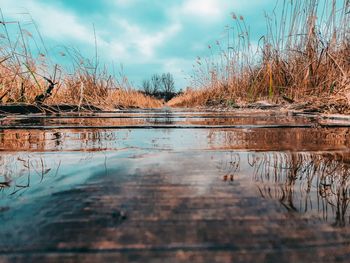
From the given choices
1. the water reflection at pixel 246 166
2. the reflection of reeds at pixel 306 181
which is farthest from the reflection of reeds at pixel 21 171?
the reflection of reeds at pixel 306 181

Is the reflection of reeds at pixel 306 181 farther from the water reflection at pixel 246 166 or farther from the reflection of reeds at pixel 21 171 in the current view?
the reflection of reeds at pixel 21 171

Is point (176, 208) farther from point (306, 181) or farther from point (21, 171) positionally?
point (21, 171)

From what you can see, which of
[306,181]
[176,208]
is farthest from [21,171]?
[306,181]

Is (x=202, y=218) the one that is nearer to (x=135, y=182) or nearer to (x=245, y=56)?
(x=135, y=182)

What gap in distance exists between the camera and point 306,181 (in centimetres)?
59

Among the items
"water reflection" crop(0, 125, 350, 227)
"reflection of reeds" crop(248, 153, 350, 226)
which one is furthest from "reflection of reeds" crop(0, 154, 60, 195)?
"reflection of reeds" crop(248, 153, 350, 226)

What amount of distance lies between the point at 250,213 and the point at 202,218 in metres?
0.07

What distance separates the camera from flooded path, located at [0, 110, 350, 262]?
0.33 metres

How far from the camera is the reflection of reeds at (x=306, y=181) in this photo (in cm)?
47

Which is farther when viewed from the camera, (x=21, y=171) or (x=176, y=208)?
(x=21, y=171)

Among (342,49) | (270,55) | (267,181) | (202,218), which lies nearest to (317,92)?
(342,49)

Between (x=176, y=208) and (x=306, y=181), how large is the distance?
28 centimetres

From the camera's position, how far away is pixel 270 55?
15.4 feet

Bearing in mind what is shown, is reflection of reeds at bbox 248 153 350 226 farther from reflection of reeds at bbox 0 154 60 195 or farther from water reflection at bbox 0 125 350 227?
reflection of reeds at bbox 0 154 60 195
